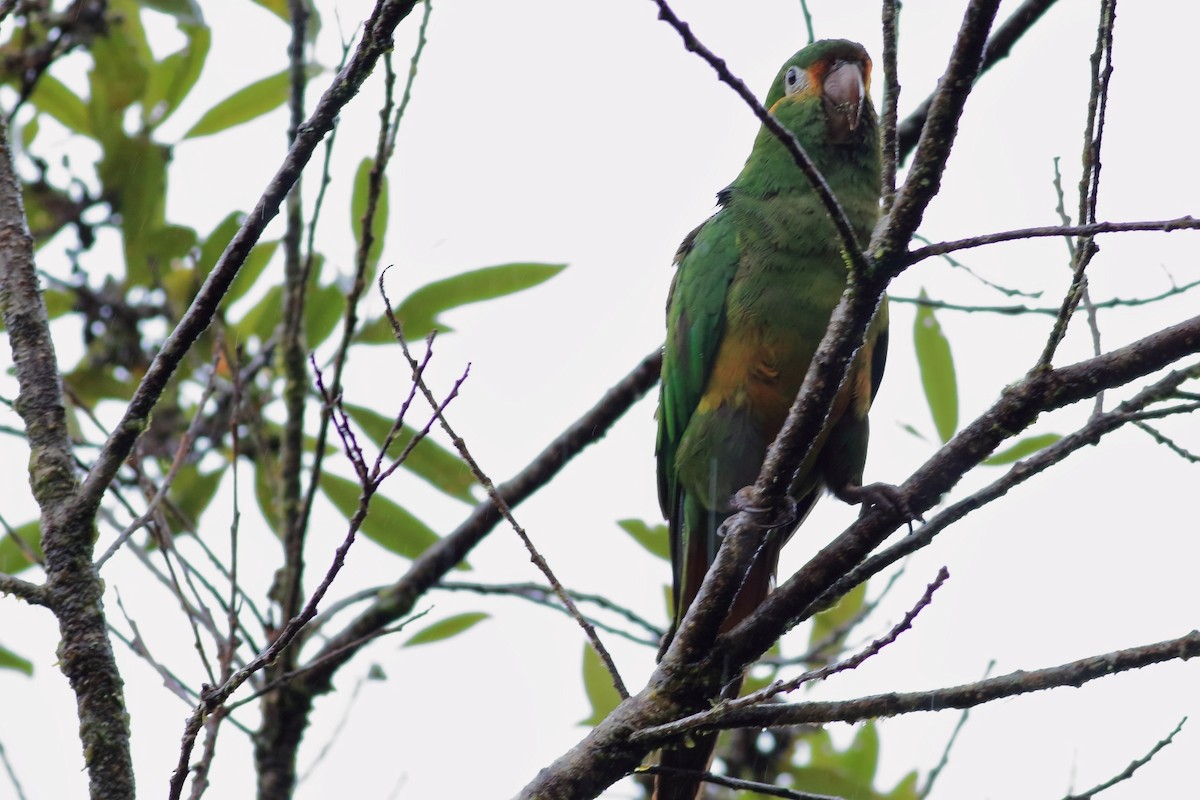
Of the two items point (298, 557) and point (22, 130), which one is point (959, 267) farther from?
point (22, 130)

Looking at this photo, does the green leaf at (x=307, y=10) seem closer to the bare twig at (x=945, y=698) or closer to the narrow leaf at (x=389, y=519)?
the narrow leaf at (x=389, y=519)

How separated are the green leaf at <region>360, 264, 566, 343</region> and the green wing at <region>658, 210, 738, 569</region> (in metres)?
0.65

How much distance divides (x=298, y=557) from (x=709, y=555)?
118 centimetres

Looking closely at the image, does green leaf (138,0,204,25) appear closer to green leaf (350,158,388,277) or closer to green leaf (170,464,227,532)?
green leaf (350,158,388,277)

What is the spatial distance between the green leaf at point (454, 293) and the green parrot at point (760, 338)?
0.65 meters

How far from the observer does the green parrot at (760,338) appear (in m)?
3.24

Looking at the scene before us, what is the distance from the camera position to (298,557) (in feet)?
11.4

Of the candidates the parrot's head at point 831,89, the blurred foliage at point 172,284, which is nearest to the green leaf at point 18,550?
the blurred foliage at point 172,284

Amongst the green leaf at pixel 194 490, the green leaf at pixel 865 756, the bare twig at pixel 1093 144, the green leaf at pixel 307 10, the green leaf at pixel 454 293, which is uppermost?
the green leaf at pixel 307 10

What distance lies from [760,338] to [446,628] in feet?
5.37

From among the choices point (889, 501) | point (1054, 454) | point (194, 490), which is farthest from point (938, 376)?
point (194, 490)

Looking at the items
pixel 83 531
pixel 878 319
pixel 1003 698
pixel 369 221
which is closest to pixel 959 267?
pixel 878 319

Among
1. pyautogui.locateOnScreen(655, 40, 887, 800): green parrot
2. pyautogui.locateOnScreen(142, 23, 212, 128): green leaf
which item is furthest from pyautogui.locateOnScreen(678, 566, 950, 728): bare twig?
pyautogui.locateOnScreen(142, 23, 212, 128): green leaf

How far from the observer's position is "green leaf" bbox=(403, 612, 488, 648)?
4.14 meters
